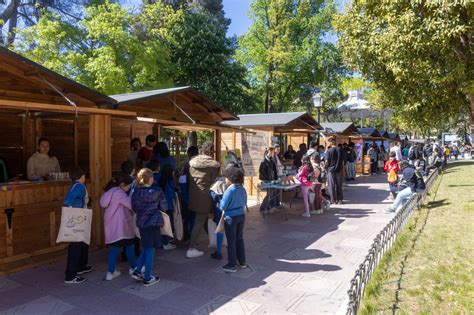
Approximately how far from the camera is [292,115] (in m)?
13.0

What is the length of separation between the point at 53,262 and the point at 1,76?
3000 mm

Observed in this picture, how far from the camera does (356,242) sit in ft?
21.5

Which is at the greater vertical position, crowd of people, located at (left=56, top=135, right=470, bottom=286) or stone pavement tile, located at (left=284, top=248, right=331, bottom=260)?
crowd of people, located at (left=56, top=135, right=470, bottom=286)

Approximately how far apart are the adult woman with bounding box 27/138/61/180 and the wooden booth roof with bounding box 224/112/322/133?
5591 mm

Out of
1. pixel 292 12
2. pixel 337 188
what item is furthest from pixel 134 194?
pixel 292 12

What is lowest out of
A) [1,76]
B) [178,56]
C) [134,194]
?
[134,194]

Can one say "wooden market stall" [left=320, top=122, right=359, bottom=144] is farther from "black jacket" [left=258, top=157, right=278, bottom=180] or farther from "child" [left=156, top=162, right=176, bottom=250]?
"child" [left=156, top=162, right=176, bottom=250]

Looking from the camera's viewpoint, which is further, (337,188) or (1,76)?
(337,188)

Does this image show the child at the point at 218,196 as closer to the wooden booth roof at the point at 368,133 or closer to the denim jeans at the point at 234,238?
the denim jeans at the point at 234,238

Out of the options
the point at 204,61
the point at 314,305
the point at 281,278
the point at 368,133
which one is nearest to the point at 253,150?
the point at 281,278

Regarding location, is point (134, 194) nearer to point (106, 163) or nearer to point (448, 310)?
point (106, 163)

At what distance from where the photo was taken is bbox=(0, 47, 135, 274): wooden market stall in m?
5.07

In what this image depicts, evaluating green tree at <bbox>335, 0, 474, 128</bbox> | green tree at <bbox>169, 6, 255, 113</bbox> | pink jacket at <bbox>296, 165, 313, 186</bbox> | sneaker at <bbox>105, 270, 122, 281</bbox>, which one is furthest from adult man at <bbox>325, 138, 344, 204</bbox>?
green tree at <bbox>169, 6, 255, 113</bbox>

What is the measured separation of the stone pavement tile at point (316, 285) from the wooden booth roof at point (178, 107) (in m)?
4.14
